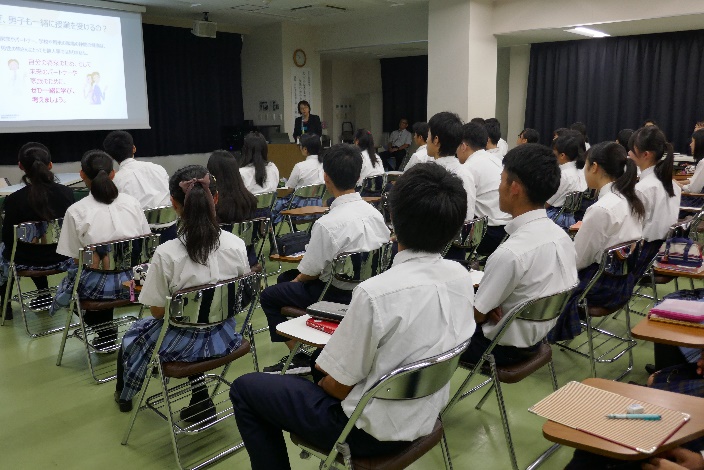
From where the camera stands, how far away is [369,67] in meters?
12.4

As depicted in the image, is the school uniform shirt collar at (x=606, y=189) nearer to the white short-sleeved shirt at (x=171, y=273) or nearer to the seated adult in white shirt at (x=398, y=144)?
the white short-sleeved shirt at (x=171, y=273)

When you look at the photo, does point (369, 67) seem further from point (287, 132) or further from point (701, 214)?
point (701, 214)

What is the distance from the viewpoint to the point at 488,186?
414 centimetres

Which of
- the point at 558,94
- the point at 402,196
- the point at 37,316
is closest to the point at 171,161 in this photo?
the point at 37,316

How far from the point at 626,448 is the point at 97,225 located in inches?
109

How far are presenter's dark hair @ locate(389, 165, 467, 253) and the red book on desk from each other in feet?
1.54

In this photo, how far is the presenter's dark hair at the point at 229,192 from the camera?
11.5 feet

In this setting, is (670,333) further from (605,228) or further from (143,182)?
(143,182)

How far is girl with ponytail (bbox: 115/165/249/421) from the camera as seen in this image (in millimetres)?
2211

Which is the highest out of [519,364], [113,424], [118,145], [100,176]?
[118,145]

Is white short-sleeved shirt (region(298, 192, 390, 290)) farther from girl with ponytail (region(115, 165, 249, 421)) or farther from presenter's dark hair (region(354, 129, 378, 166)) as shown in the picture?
presenter's dark hair (region(354, 129, 378, 166))

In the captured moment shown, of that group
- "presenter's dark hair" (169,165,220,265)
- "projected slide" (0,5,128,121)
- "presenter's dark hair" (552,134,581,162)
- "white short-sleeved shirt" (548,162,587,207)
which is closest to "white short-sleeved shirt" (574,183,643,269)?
"presenter's dark hair" (169,165,220,265)

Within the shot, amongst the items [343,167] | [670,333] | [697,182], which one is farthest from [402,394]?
[697,182]

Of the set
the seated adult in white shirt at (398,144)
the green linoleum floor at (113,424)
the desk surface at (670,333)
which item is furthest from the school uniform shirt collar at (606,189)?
the seated adult in white shirt at (398,144)
